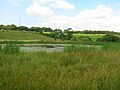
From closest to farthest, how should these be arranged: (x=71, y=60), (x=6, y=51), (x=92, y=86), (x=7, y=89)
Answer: (x=7, y=89) < (x=92, y=86) < (x=71, y=60) < (x=6, y=51)

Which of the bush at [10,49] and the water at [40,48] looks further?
the water at [40,48]

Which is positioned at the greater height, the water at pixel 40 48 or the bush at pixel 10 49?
the bush at pixel 10 49

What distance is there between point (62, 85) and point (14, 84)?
91cm

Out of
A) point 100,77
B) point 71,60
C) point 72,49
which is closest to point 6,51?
point 72,49

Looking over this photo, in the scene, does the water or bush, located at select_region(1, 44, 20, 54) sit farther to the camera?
the water

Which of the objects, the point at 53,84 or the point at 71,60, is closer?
the point at 53,84

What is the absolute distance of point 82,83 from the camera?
18.1 ft

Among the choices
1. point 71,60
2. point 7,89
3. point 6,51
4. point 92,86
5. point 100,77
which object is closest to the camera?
point 7,89

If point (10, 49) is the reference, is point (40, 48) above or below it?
below

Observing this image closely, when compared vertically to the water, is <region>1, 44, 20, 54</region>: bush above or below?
above

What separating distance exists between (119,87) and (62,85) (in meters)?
1.14

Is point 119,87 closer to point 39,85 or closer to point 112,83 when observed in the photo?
point 112,83

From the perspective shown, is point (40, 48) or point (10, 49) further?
point (40, 48)

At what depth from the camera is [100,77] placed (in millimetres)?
6129
